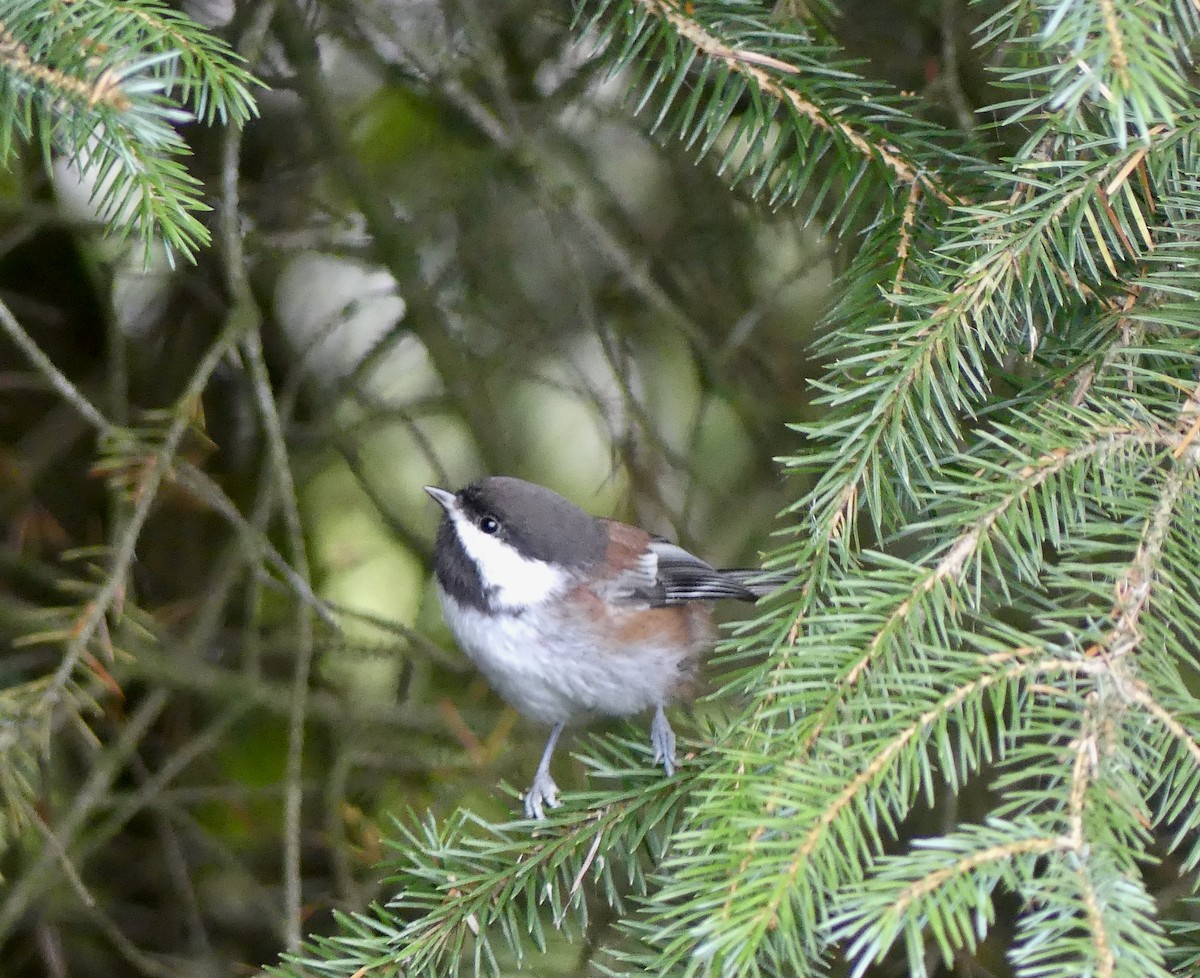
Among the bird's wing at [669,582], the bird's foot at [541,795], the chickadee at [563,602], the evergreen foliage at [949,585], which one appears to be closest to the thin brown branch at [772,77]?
the evergreen foliage at [949,585]

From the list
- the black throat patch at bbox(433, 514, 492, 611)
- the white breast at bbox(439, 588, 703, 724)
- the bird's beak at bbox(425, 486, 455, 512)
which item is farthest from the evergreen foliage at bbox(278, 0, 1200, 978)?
the bird's beak at bbox(425, 486, 455, 512)

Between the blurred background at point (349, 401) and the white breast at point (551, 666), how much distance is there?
329mm

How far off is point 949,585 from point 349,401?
2.54 meters

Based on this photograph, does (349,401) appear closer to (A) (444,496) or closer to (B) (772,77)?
(A) (444,496)

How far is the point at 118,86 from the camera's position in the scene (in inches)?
52.9

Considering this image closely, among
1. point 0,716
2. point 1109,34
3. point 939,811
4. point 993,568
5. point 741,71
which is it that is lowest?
point 939,811

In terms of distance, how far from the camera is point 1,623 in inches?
110

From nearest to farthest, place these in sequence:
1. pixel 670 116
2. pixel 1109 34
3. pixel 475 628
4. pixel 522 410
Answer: pixel 1109 34 → pixel 475 628 → pixel 670 116 → pixel 522 410

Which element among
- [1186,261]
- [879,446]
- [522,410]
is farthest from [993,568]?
[522,410]

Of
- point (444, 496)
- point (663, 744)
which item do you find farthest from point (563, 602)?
point (663, 744)

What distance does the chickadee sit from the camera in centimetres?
272

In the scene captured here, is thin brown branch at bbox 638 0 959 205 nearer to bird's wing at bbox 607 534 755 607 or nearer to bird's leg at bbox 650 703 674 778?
bird's leg at bbox 650 703 674 778

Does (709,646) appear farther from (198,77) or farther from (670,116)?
(198,77)

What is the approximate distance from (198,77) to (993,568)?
4.11 ft
